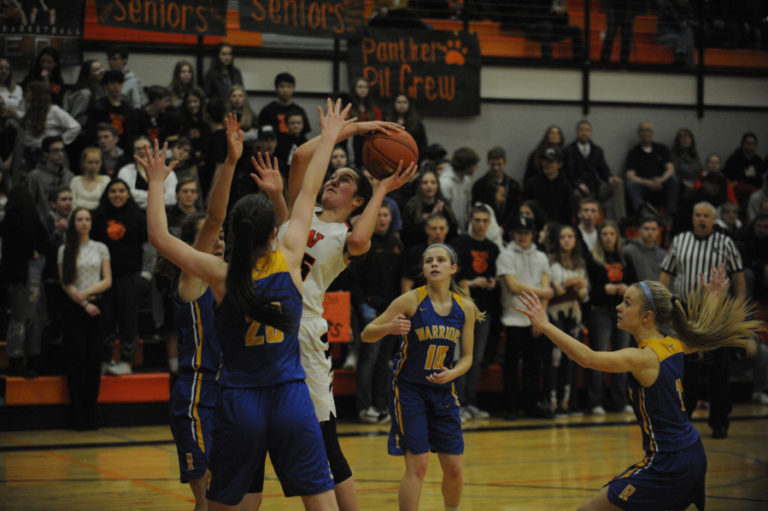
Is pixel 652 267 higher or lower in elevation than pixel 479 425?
higher

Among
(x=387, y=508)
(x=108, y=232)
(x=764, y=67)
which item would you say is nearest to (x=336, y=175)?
(x=387, y=508)

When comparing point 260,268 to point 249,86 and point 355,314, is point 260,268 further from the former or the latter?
point 249,86

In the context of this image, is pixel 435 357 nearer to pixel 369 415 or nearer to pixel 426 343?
pixel 426 343

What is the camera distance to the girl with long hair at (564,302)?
384 inches

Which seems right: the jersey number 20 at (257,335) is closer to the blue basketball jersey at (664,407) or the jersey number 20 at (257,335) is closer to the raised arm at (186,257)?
the raised arm at (186,257)

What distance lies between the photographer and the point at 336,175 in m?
4.82

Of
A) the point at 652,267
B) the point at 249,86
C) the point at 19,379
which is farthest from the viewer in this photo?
the point at 249,86

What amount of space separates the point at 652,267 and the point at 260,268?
7243 mm

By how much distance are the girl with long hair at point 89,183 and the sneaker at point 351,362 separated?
2855 millimetres

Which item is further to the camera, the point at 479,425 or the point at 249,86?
the point at 249,86

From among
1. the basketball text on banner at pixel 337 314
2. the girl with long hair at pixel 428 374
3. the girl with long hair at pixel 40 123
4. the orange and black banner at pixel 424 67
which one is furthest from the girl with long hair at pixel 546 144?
the girl with long hair at pixel 428 374

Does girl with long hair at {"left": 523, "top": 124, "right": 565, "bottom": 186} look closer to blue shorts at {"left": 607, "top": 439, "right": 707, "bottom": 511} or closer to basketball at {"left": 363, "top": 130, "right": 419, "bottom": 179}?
basketball at {"left": 363, "top": 130, "right": 419, "bottom": 179}

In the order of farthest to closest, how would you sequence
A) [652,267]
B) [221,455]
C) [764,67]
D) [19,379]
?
1. [764,67]
2. [652,267]
3. [19,379]
4. [221,455]

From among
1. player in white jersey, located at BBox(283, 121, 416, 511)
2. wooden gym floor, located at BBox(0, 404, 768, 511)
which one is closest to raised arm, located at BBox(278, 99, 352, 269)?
player in white jersey, located at BBox(283, 121, 416, 511)
